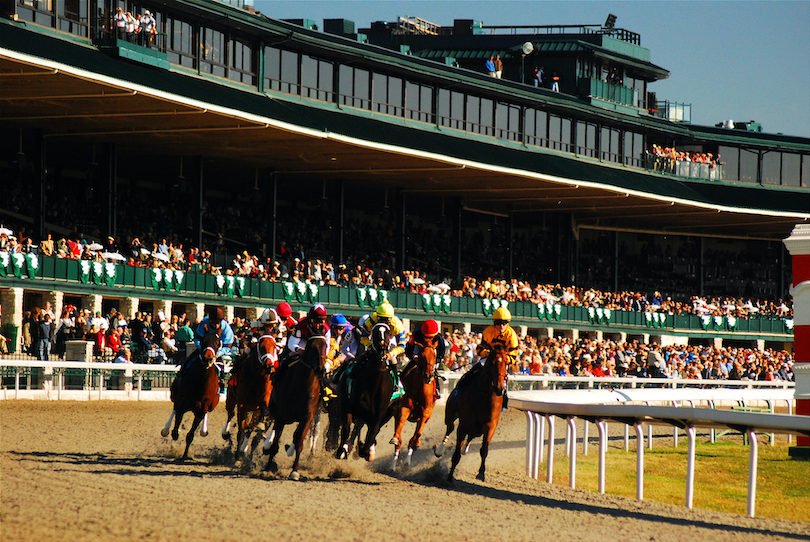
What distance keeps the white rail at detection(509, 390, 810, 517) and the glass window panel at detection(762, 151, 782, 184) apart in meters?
38.1

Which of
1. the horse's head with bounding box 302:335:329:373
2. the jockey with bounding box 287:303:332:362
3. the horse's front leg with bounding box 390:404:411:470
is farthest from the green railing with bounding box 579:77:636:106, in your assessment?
the horse's head with bounding box 302:335:329:373

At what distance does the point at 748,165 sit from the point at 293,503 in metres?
42.2

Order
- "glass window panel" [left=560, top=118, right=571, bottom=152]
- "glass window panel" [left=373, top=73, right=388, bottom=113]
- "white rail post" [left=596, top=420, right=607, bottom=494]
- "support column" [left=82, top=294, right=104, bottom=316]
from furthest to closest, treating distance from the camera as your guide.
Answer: "glass window panel" [left=560, top=118, right=571, bottom=152]
"glass window panel" [left=373, top=73, right=388, bottom=113]
"support column" [left=82, top=294, right=104, bottom=316]
"white rail post" [left=596, top=420, right=607, bottom=494]

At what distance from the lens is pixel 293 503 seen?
28.4ft

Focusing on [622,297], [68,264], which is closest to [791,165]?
[622,297]

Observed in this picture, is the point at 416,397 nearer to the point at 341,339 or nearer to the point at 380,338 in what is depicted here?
the point at 341,339

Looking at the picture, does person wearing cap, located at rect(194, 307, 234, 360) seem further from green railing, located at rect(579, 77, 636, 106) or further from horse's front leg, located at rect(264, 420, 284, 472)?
green railing, located at rect(579, 77, 636, 106)

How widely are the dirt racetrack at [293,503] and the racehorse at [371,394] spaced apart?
0.34 metres

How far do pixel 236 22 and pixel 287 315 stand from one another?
2076 centimetres

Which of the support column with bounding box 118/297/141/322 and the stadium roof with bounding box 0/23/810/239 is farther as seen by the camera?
the support column with bounding box 118/297/141/322

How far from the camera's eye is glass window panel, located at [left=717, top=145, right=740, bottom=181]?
4647 cm

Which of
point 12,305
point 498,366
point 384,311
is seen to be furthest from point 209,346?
point 12,305

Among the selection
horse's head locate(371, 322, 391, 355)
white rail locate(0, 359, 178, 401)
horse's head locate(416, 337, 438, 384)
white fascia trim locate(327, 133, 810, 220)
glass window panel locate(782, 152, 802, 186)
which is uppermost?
glass window panel locate(782, 152, 802, 186)

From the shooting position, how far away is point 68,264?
24625 mm
